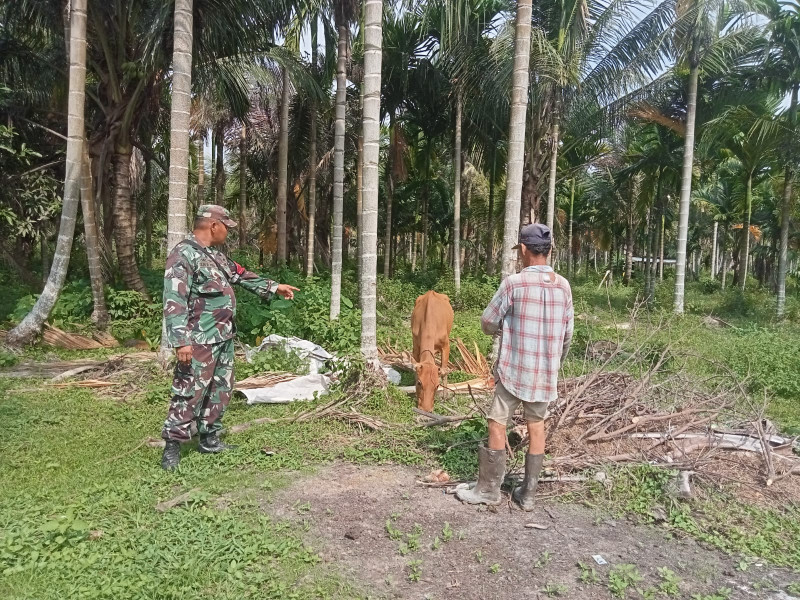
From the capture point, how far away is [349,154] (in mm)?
19453

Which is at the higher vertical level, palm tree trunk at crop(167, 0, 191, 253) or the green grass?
palm tree trunk at crop(167, 0, 191, 253)

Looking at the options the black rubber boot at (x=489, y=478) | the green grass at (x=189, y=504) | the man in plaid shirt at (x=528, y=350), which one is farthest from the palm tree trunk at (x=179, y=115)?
the black rubber boot at (x=489, y=478)

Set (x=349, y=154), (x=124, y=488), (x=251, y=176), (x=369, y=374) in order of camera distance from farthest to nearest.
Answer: (x=251, y=176) < (x=349, y=154) < (x=369, y=374) < (x=124, y=488)

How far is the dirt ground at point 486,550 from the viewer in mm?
2951

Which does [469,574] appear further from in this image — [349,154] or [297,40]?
[349,154]

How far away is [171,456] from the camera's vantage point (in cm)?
433

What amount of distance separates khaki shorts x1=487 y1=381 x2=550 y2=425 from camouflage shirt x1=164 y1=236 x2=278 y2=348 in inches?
85.0

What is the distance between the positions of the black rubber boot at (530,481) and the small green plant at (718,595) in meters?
1.12

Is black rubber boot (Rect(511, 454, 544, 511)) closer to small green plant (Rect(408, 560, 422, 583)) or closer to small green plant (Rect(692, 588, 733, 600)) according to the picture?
small green plant (Rect(408, 560, 422, 583))

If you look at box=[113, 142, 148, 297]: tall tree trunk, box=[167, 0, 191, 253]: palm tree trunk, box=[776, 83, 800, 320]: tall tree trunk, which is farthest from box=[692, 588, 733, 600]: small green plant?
box=[776, 83, 800, 320]: tall tree trunk

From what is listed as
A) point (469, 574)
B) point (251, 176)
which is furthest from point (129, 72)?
point (251, 176)

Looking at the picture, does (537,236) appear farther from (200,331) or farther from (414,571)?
(200,331)

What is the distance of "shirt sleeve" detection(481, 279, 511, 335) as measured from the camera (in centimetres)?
374

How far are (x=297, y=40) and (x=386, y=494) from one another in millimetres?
13031
